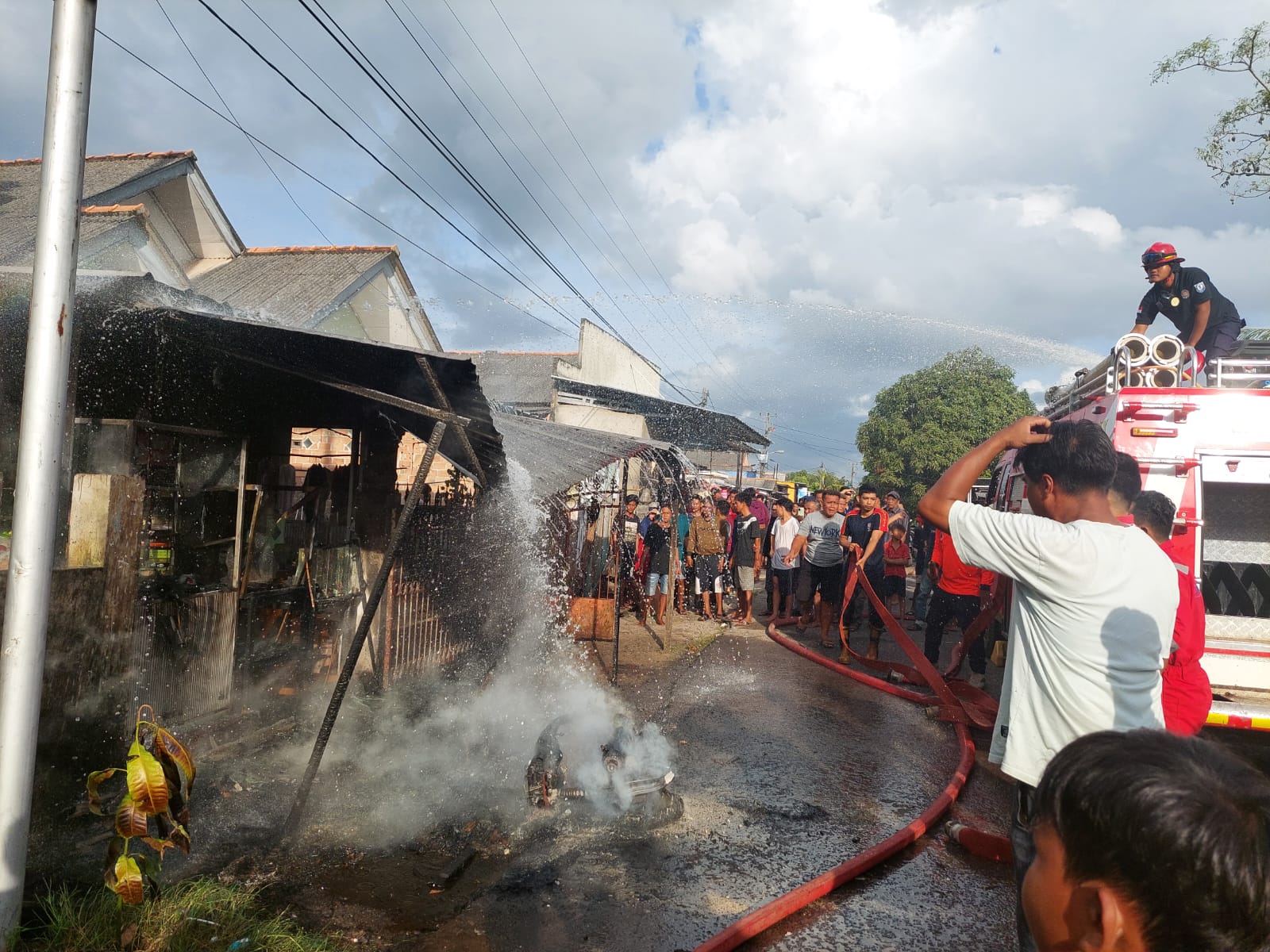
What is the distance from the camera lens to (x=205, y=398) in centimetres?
589

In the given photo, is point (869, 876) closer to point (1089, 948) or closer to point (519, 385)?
point (1089, 948)

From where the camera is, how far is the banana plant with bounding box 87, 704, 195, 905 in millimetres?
2826

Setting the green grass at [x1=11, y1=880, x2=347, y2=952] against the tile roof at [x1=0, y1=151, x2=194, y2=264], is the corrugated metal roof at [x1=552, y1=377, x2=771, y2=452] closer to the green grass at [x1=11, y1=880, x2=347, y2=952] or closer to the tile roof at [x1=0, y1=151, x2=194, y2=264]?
the tile roof at [x1=0, y1=151, x2=194, y2=264]

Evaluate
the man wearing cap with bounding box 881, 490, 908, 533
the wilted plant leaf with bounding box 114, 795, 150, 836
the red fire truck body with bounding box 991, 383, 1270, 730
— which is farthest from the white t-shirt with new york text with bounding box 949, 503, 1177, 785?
the man wearing cap with bounding box 881, 490, 908, 533

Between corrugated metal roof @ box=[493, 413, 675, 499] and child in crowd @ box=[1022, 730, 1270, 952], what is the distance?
4872mm

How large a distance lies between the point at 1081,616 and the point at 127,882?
3.40 meters

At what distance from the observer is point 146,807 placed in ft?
9.43

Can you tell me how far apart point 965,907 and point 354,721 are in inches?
187

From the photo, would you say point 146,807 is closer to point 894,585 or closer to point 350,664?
point 350,664

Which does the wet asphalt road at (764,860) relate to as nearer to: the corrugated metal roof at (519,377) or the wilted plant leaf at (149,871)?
the wilted plant leaf at (149,871)

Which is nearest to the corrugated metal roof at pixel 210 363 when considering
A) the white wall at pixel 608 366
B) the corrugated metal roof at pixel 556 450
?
the corrugated metal roof at pixel 556 450

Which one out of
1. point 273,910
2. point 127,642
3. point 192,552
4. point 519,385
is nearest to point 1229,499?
point 273,910

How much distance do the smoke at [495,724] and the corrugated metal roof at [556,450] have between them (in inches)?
8.1

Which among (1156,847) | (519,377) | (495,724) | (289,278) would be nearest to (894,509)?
(495,724)
